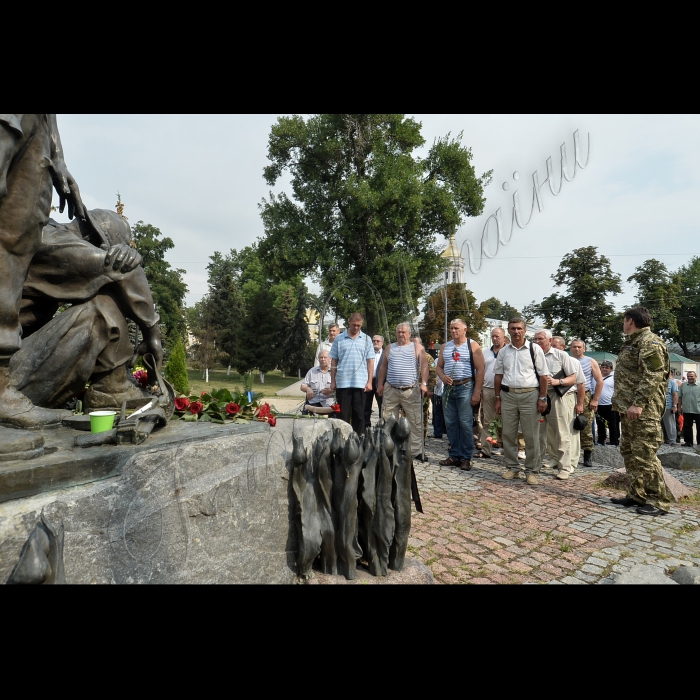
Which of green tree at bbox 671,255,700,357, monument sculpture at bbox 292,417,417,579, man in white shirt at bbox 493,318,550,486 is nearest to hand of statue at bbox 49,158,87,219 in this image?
monument sculpture at bbox 292,417,417,579

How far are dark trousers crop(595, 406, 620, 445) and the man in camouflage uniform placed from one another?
3490 mm

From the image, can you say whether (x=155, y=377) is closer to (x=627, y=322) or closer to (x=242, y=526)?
(x=242, y=526)

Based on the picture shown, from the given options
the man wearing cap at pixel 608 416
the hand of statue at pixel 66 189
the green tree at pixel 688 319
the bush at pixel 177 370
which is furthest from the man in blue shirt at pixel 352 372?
Result: the green tree at pixel 688 319

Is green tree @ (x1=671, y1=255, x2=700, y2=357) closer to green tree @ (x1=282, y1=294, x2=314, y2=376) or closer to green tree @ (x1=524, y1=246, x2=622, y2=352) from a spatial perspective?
green tree @ (x1=524, y1=246, x2=622, y2=352)

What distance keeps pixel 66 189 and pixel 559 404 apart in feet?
19.9

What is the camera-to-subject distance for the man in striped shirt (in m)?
6.60

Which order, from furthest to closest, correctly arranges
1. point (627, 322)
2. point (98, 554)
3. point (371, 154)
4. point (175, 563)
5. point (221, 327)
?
point (221, 327) < point (371, 154) < point (627, 322) < point (175, 563) < point (98, 554)

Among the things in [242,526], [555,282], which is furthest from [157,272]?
[242,526]

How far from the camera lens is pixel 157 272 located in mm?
27812

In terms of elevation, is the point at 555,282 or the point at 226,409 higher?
the point at 555,282

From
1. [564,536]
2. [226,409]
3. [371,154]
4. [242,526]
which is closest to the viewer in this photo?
[242,526]

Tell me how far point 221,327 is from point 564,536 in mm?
28576

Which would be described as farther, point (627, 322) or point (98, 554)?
point (627, 322)

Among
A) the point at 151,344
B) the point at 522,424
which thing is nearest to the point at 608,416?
the point at 522,424
